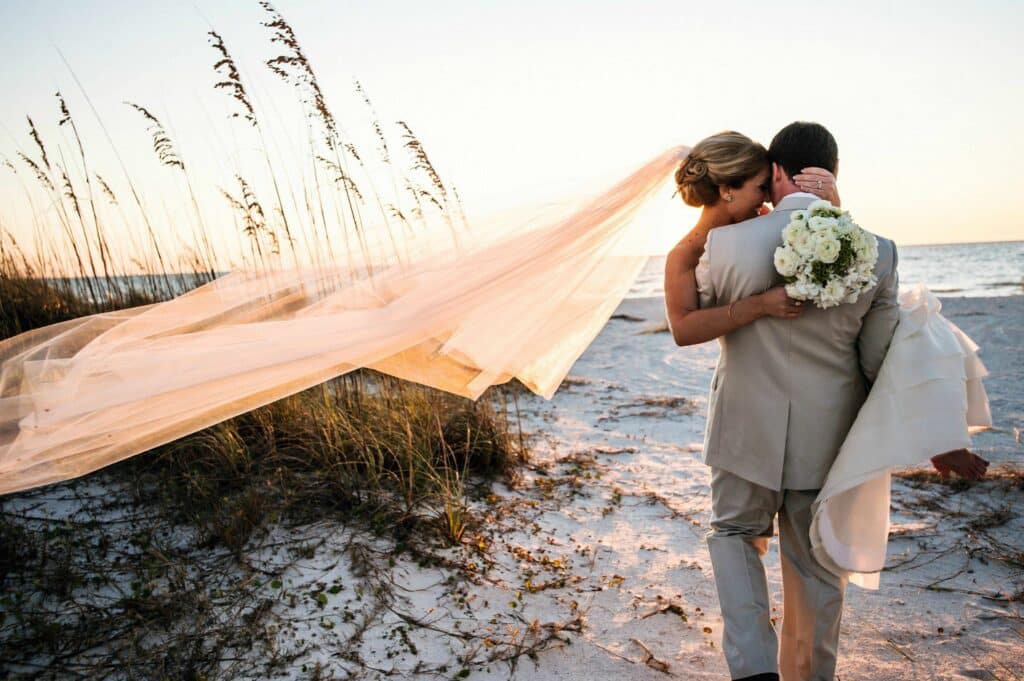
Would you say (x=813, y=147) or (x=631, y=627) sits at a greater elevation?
(x=813, y=147)

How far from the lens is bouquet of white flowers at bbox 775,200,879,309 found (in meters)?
1.84

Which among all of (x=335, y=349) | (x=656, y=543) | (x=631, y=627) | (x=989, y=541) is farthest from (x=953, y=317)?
(x=335, y=349)

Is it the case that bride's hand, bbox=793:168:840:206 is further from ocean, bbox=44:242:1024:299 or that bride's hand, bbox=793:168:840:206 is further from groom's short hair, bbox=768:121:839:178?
ocean, bbox=44:242:1024:299

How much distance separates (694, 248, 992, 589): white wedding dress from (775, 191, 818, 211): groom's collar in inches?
12.1

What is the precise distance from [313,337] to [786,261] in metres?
1.72

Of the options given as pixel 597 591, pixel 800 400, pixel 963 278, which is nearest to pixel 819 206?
pixel 800 400

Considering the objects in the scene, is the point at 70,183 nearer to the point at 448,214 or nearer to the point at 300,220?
the point at 300,220

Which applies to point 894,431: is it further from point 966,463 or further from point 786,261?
point 786,261

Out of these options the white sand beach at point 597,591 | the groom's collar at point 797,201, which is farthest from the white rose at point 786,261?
the white sand beach at point 597,591

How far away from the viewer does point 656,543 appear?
150 inches

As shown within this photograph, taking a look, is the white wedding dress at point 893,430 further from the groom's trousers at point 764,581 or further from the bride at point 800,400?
the groom's trousers at point 764,581

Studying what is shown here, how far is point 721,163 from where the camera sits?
7.28 ft

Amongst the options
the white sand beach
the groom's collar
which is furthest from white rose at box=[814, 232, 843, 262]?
the white sand beach

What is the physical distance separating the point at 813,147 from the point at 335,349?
1847 millimetres
